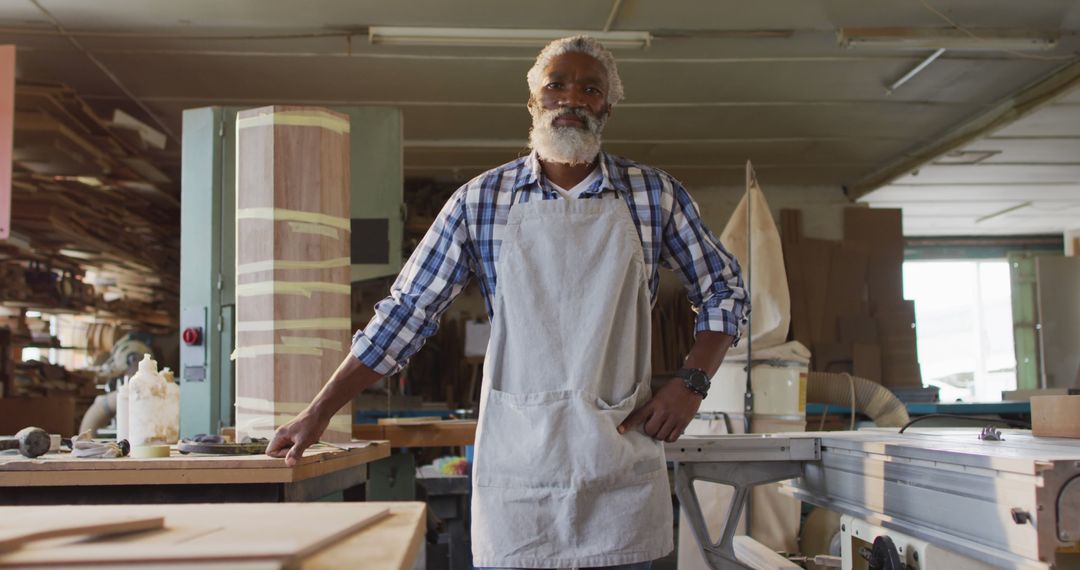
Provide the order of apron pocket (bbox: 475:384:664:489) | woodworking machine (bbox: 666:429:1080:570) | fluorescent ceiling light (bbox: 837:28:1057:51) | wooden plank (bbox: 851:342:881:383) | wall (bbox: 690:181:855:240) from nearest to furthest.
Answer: woodworking machine (bbox: 666:429:1080:570), apron pocket (bbox: 475:384:664:489), fluorescent ceiling light (bbox: 837:28:1057:51), wooden plank (bbox: 851:342:881:383), wall (bbox: 690:181:855:240)

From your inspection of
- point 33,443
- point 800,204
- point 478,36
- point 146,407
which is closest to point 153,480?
point 33,443

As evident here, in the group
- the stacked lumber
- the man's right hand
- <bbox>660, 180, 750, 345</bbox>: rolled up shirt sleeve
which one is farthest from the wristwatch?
the stacked lumber

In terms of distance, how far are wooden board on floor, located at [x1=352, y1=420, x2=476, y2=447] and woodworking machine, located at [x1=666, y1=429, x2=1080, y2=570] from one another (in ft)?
2.94

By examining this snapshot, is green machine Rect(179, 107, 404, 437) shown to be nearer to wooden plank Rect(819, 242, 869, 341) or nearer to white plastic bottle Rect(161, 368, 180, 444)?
white plastic bottle Rect(161, 368, 180, 444)

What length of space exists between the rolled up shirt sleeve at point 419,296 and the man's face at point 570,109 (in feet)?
0.69

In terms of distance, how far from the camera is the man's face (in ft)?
6.58

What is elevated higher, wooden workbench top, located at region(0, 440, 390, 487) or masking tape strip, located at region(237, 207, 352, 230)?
masking tape strip, located at region(237, 207, 352, 230)

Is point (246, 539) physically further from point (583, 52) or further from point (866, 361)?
point (866, 361)

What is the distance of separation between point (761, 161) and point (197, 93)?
481 centimetres

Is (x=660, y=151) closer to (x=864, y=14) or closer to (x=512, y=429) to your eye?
(x=864, y=14)

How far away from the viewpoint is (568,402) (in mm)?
1777

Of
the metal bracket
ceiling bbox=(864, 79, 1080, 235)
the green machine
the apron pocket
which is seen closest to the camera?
the apron pocket

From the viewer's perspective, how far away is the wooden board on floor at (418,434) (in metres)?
3.38

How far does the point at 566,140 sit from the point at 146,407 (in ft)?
3.82
